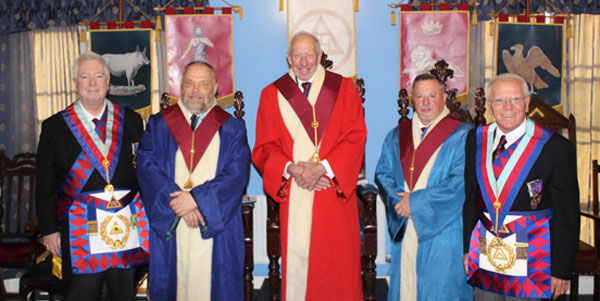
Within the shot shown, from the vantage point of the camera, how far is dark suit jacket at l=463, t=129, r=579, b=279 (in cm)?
231

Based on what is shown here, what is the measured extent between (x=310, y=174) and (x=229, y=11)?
216 centimetres

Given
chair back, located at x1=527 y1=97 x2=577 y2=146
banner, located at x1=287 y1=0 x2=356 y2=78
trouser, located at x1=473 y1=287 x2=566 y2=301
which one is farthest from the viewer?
banner, located at x1=287 y1=0 x2=356 y2=78

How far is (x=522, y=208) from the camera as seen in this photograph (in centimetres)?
238

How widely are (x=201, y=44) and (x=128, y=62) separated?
74cm

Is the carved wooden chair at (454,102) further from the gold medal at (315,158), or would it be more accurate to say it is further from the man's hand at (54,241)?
the man's hand at (54,241)

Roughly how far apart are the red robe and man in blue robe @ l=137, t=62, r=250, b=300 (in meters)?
0.25

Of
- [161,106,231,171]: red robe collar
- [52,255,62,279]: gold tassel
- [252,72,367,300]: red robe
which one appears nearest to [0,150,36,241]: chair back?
[52,255,62,279]: gold tassel

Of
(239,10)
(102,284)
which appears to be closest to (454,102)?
(239,10)

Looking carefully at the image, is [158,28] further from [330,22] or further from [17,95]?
[17,95]

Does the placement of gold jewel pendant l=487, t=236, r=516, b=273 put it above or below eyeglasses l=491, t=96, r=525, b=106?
below

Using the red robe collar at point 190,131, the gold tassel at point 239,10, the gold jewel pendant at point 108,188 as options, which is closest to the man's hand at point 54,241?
the gold jewel pendant at point 108,188

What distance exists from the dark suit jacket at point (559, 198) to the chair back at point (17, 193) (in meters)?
3.87

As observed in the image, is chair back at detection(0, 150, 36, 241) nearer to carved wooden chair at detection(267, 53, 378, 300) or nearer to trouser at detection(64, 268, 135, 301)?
trouser at detection(64, 268, 135, 301)

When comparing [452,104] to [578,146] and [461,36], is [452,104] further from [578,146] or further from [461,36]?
[578,146]
